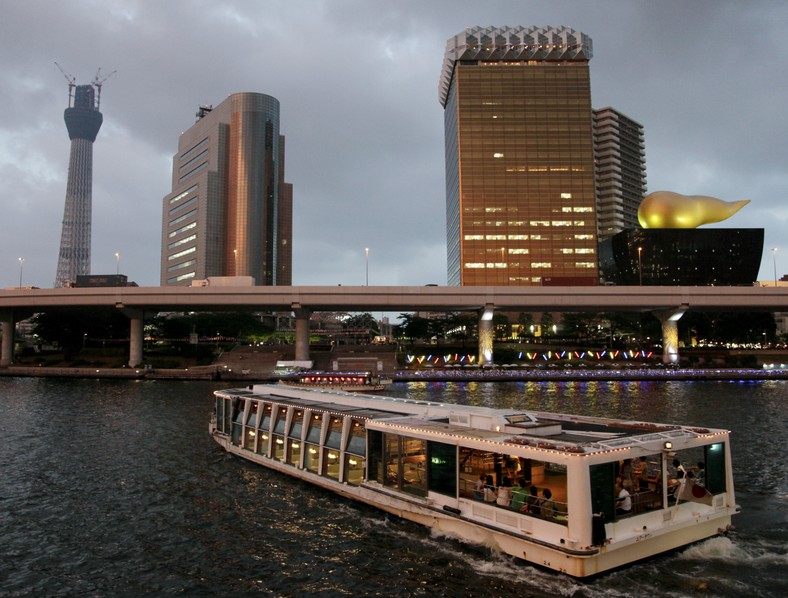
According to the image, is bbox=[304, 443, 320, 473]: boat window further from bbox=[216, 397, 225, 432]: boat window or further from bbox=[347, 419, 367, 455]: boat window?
bbox=[216, 397, 225, 432]: boat window

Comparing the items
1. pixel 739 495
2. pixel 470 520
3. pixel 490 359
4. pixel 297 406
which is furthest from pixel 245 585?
pixel 490 359

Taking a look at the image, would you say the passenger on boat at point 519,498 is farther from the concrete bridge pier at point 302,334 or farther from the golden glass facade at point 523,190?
the golden glass facade at point 523,190

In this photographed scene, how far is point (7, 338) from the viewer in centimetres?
10219

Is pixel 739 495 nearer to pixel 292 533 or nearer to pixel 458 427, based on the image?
pixel 458 427

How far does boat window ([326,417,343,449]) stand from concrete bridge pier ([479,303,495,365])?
236 ft

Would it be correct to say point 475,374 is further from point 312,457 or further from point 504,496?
point 504,496

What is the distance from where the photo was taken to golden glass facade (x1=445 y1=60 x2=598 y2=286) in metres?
177

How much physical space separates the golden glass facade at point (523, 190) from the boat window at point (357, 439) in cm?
15762

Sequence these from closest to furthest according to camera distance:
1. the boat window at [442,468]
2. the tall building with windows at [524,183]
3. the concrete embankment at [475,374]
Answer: the boat window at [442,468], the concrete embankment at [475,374], the tall building with windows at [524,183]

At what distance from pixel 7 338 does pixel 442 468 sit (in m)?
109

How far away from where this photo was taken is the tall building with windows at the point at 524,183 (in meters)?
177

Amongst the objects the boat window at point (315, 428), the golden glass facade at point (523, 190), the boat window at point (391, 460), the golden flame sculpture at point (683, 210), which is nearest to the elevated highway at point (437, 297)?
the golden flame sculpture at point (683, 210)

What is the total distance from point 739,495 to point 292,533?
16.2 m

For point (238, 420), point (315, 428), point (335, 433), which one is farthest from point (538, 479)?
point (238, 420)
